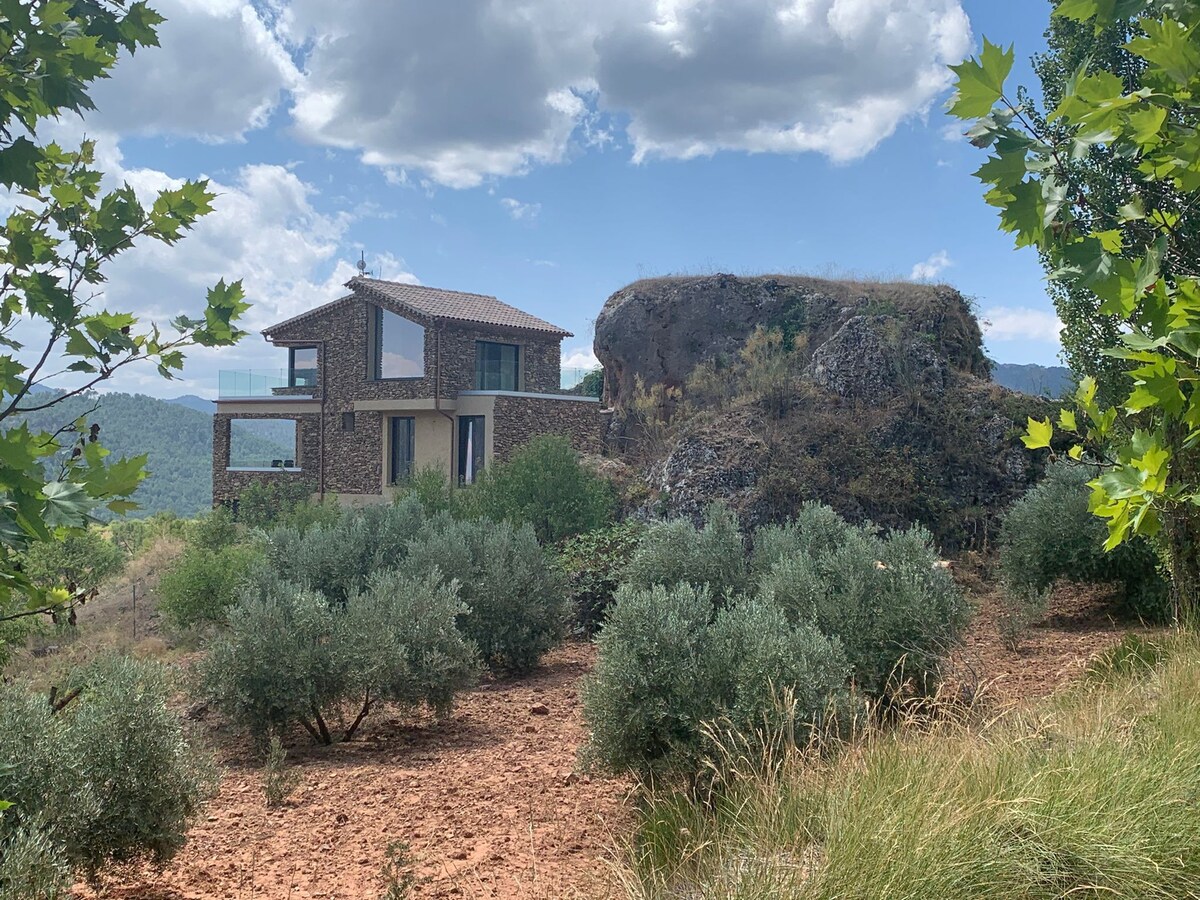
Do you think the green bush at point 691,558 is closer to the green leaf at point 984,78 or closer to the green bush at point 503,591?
the green bush at point 503,591

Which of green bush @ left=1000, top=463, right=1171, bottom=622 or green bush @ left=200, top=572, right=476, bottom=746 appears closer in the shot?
green bush @ left=200, top=572, right=476, bottom=746

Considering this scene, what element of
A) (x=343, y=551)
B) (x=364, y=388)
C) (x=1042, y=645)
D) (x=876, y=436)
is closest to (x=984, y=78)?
(x=1042, y=645)

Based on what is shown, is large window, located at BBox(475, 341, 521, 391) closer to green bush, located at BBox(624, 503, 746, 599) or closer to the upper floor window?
the upper floor window

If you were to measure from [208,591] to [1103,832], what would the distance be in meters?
13.3

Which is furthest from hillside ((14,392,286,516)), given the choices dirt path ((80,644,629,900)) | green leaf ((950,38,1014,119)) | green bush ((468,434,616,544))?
green leaf ((950,38,1014,119))

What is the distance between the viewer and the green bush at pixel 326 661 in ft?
24.6

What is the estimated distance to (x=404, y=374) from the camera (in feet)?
88.8

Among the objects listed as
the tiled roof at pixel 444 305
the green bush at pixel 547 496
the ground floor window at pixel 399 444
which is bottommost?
the green bush at pixel 547 496

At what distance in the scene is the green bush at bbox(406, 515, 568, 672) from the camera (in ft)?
33.4

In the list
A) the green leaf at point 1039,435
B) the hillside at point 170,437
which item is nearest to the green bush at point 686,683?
the green leaf at point 1039,435

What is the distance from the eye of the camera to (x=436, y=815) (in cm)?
561

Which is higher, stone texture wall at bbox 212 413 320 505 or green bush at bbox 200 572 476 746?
stone texture wall at bbox 212 413 320 505

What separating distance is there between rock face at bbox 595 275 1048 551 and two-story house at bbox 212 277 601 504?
421 centimetres

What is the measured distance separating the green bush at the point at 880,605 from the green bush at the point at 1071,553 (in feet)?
13.6
